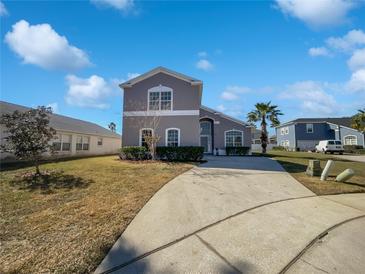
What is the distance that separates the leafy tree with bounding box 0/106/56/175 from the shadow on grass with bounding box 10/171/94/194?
957 mm

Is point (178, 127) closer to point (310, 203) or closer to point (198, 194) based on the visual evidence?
point (198, 194)

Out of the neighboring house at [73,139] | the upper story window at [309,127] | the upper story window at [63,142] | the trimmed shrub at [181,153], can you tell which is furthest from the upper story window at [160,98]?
the upper story window at [309,127]

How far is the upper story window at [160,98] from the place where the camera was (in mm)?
17344

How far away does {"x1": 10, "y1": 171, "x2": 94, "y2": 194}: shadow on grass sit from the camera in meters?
7.68

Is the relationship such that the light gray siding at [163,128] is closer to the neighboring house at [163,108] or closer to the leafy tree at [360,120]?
the neighboring house at [163,108]

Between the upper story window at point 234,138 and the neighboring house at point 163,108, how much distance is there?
7.80 m

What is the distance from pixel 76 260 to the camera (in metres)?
3.35

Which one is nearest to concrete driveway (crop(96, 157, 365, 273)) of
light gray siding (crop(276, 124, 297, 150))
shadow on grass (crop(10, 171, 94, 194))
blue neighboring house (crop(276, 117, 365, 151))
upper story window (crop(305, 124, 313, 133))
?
shadow on grass (crop(10, 171, 94, 194))

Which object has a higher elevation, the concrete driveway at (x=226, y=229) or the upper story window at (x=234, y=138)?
the upper story window at (x=234, y=138)

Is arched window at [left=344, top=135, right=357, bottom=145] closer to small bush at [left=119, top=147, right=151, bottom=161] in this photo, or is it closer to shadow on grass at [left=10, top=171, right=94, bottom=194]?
small bush at [left=119, top=147, right=151, bottom=161]

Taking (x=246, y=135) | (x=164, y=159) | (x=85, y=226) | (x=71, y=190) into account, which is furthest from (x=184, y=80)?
(x=85, y=226)

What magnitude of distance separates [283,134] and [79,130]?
1616 inches

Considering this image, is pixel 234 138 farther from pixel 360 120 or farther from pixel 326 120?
pixel 326 120

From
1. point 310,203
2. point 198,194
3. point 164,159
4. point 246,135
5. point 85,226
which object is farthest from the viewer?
point 246,135
